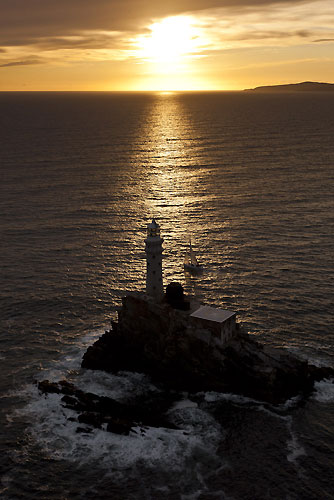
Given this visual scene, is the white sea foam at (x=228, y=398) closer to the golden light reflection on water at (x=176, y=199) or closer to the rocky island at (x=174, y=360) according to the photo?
the rocky island at (x=174, y=360)

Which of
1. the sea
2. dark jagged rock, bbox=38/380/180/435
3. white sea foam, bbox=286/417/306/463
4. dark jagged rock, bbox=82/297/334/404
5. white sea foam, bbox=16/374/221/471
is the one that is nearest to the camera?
the sea

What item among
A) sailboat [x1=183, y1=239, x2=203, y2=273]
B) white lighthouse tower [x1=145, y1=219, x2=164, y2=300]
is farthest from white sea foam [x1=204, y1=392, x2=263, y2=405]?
sailboat [x1=183, y1=239, x2=203, y2=273]

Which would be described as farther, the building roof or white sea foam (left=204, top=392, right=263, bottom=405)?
the building roof

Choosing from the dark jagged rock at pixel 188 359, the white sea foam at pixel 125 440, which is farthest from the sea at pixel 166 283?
the dark jagged rock at pixel 188 359

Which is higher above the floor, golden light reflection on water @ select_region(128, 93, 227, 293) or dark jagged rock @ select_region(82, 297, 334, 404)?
golden light reflection on water @ select_region(128, 93, 227, 293)

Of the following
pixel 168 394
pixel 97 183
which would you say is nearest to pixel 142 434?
pixel 168 394

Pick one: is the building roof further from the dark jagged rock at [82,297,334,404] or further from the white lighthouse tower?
the white lighthouse tower

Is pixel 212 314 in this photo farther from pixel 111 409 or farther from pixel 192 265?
pixel 192 265
